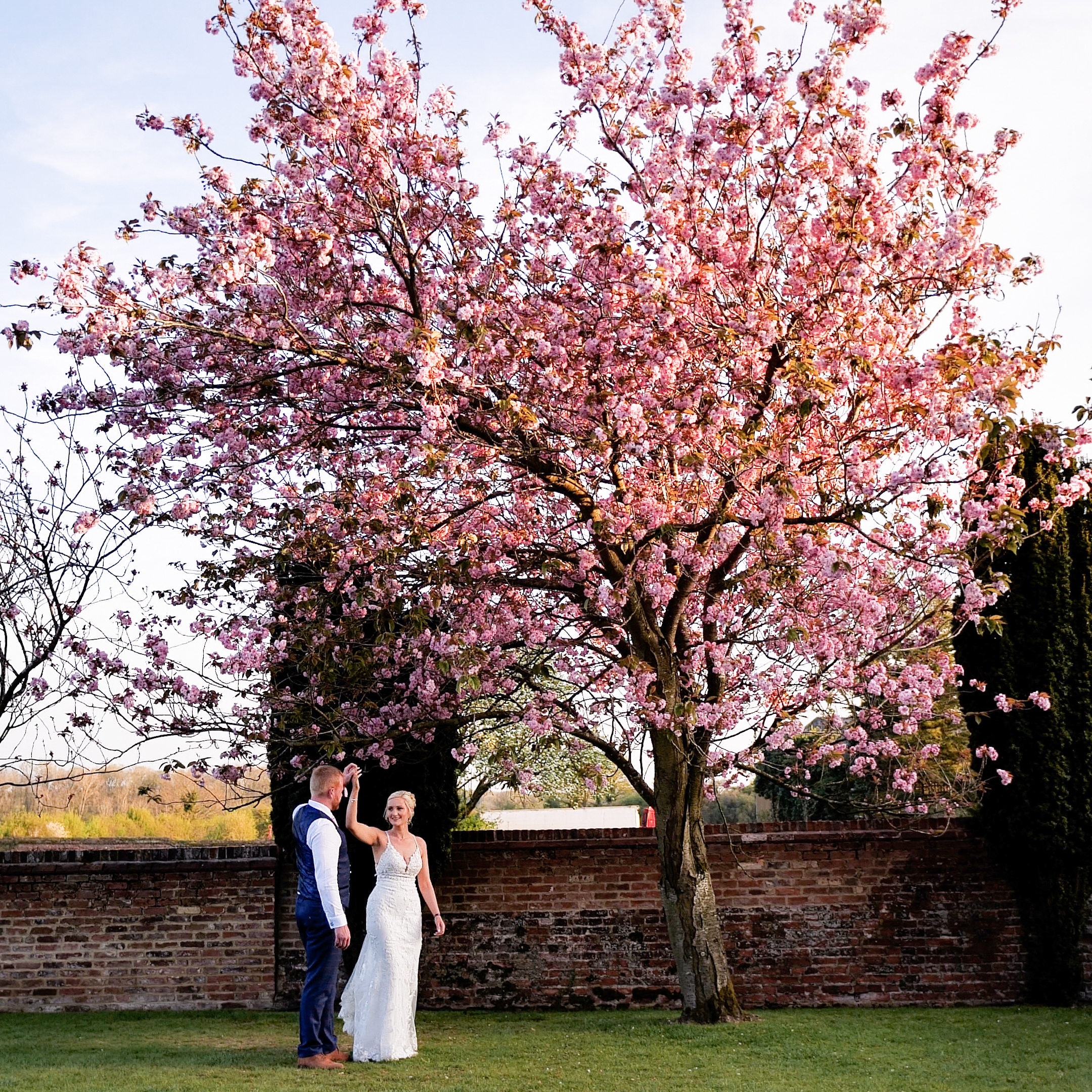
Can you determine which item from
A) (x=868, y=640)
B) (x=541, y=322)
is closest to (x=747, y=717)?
(x=868, y=640)

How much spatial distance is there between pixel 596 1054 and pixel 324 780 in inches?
96.2

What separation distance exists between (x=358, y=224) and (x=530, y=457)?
72.7 inches

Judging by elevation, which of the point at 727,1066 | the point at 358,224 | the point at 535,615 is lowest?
the point at 727,1066

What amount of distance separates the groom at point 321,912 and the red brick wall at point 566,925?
10.5 ft

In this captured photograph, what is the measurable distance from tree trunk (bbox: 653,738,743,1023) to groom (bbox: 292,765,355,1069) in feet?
8.38

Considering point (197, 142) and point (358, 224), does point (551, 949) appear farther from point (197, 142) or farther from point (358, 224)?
point (197, 142)

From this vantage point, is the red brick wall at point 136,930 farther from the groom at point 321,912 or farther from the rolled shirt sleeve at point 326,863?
the rolled shirt sleeve at point 326,863

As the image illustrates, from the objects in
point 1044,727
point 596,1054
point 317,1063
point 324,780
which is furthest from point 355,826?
point 1044,727

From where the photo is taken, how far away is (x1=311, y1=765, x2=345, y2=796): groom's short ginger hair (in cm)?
708

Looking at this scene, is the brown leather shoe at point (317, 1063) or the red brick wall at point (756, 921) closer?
the brown leather shoe at point (317, 1063)

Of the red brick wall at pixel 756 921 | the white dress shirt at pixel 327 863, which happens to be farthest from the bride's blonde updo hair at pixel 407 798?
the red brick wall at pixel 756 921

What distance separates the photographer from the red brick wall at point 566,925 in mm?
9977

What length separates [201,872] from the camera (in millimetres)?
10273

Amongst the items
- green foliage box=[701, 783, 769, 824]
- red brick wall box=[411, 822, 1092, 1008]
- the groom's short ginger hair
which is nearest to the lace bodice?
the groom's short ginger hair
